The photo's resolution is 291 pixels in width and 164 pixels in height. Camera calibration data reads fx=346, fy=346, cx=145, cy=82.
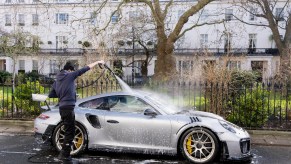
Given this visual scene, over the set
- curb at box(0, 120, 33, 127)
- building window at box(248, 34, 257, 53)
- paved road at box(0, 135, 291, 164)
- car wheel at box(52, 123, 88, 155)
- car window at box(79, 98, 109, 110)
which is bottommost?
paved road at box(0, 135, 291, 164)

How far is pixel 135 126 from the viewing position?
6.80 meters

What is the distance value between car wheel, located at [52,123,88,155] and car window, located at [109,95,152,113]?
0.77 metres

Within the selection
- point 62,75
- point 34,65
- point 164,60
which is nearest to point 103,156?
point 62,75

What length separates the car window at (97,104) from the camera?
723 centimetres

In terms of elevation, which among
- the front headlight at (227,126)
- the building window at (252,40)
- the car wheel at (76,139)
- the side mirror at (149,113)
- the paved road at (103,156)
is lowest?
the paved road at (103,156)

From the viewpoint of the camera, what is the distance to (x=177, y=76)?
1454cm

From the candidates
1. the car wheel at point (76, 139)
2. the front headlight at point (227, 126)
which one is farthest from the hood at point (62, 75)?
the front headlight at point (227, 126)

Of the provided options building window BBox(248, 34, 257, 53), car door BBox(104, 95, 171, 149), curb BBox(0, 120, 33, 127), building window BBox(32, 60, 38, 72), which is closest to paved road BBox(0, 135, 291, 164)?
car door BBox(104, 95, 171, 149)

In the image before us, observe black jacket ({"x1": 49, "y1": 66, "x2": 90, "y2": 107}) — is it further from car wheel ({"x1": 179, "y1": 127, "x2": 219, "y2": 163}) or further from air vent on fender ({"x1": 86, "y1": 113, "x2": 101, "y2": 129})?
car wheel ({"x1": 179, "y1": 127, "x2": 219, "y2": 163})

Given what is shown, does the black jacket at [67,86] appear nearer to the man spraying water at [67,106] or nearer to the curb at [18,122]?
the man spraying water at [67,106]

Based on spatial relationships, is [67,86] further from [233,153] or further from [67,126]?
[233,153]

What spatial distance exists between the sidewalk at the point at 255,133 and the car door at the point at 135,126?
3.05m

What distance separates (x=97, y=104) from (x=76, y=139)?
2.75 feet

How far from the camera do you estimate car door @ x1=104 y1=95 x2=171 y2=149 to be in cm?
671
